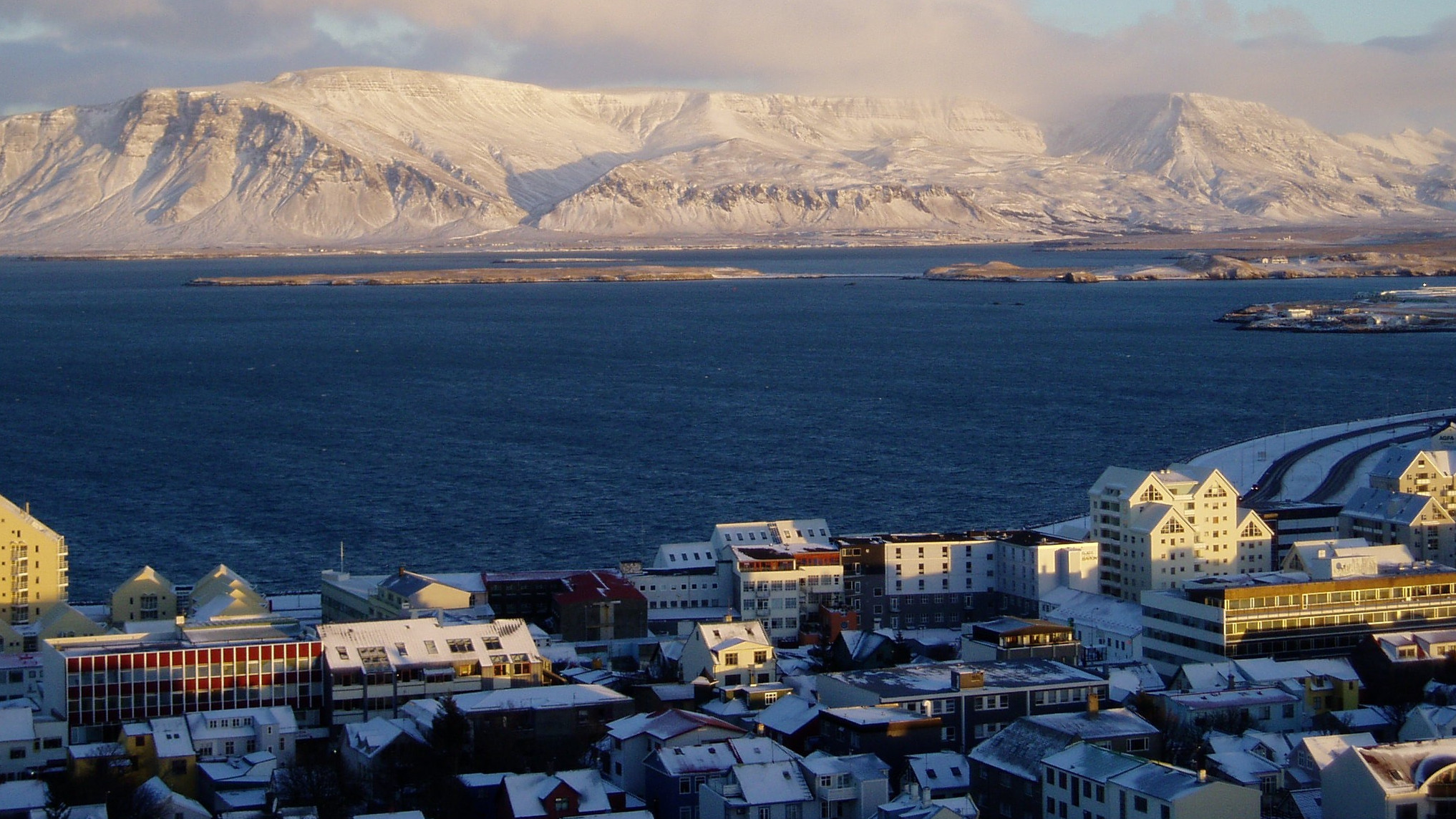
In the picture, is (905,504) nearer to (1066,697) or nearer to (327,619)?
(327,619)

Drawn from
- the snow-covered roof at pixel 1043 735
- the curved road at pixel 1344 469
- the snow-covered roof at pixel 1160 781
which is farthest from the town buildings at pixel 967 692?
the curved road at pixel 1344 469

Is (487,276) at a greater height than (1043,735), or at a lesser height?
greater

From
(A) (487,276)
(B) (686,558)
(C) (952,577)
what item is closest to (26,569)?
(B) (686,558)

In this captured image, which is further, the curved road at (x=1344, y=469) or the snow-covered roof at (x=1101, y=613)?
the curved road at (x=1344, y=469)

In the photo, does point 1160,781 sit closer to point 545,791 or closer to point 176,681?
point 545,791

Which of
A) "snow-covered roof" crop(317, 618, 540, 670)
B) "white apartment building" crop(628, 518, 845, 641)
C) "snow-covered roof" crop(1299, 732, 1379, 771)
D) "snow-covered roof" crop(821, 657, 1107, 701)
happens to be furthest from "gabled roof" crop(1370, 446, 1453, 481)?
"snow-covered roof" crop(317, 618, 540, 670)

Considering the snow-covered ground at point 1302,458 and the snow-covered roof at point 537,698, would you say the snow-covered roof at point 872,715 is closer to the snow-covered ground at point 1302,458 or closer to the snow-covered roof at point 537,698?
the snow-covered roof at point 537,698

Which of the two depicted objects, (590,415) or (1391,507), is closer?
(1391,507)
